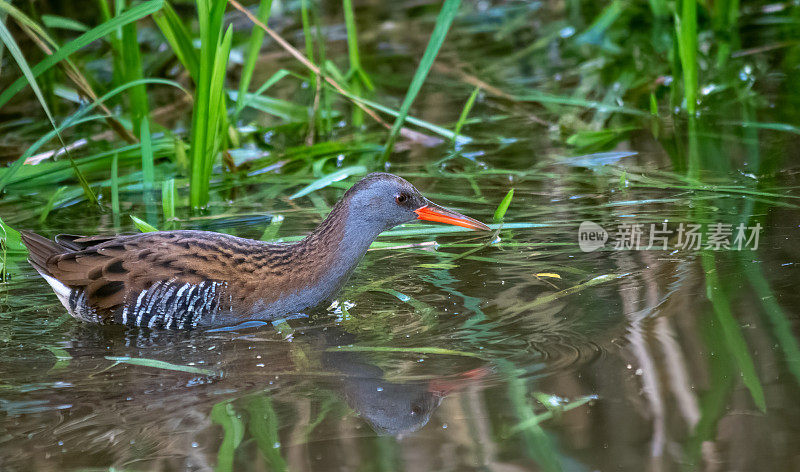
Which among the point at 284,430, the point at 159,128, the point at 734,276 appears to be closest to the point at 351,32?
the point at 159,128

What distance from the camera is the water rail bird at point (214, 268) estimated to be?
3910mm

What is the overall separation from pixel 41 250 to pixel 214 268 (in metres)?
0.74

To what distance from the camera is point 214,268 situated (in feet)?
12.9

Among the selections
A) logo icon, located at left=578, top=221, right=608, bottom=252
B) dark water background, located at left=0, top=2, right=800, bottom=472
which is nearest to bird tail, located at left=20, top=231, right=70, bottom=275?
dark water background, located at left=0, top=2, right=800, bottom=472

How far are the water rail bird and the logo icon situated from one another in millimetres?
524

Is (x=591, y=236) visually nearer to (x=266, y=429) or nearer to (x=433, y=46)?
(x=433, y=46)

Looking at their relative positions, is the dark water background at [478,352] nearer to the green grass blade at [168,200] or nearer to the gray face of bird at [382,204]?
the green grass blade at [168,200]

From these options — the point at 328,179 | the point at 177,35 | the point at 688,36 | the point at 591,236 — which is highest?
the point at 688,36

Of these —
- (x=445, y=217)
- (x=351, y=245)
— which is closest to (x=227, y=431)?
(x=351, y=245)

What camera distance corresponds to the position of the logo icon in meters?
4.35

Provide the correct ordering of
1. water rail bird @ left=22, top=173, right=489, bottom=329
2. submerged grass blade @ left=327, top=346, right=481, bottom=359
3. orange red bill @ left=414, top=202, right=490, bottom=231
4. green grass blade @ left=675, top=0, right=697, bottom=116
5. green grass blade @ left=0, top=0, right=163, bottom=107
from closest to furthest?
1. submerged grass blade @ left=327, top=346, right=481, bottom=359
2. water rail bird @ left=22, top=173, right=489, bottom=329
3. orange red bill @ left=414, top=202, right=490, bottom=231
4. green grass blade @ left=0, top=0, right=163, bottom=107
5. green grass blade @ left=675, top=0, right=697, bottom=116

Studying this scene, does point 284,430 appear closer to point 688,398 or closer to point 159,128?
point 688,398

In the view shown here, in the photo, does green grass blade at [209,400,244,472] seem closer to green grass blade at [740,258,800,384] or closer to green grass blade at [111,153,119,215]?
green grass blade at [740,258,800,384]

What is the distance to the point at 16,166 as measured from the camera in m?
4.52
